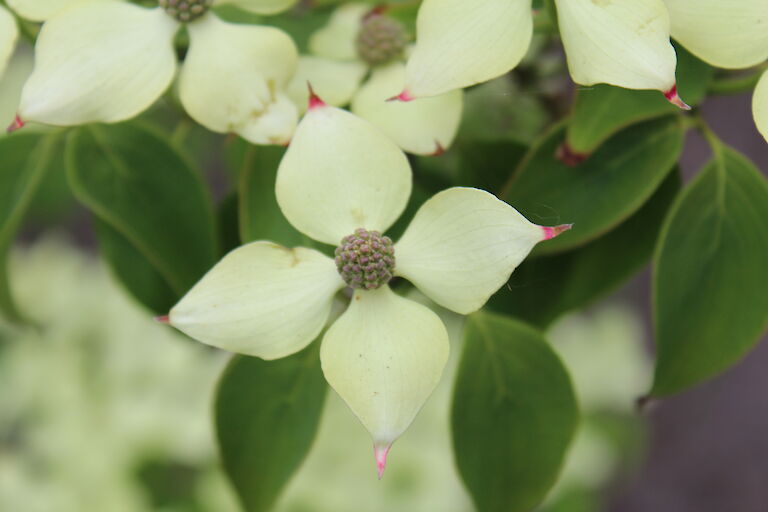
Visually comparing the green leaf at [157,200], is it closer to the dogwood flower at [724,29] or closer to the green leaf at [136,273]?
the green leaf at [136,273]

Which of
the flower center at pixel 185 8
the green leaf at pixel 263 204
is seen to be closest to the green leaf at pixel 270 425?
the green leaf at pixel 263 204

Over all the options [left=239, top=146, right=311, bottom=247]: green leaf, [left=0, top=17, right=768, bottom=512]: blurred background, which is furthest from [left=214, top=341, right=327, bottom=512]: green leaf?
[left=0, top=17, right=768, bottom=512]: blurred background

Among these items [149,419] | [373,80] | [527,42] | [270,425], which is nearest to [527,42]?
[527,42]

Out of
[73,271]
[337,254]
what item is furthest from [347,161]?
[73,271]

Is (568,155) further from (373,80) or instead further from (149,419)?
(149,419)

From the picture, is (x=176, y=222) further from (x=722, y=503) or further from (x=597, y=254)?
(x=722, y=503)

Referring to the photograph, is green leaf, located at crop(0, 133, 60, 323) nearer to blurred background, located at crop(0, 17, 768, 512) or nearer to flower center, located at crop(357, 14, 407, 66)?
flower center, located at crop(357, 14, 407, 66)
